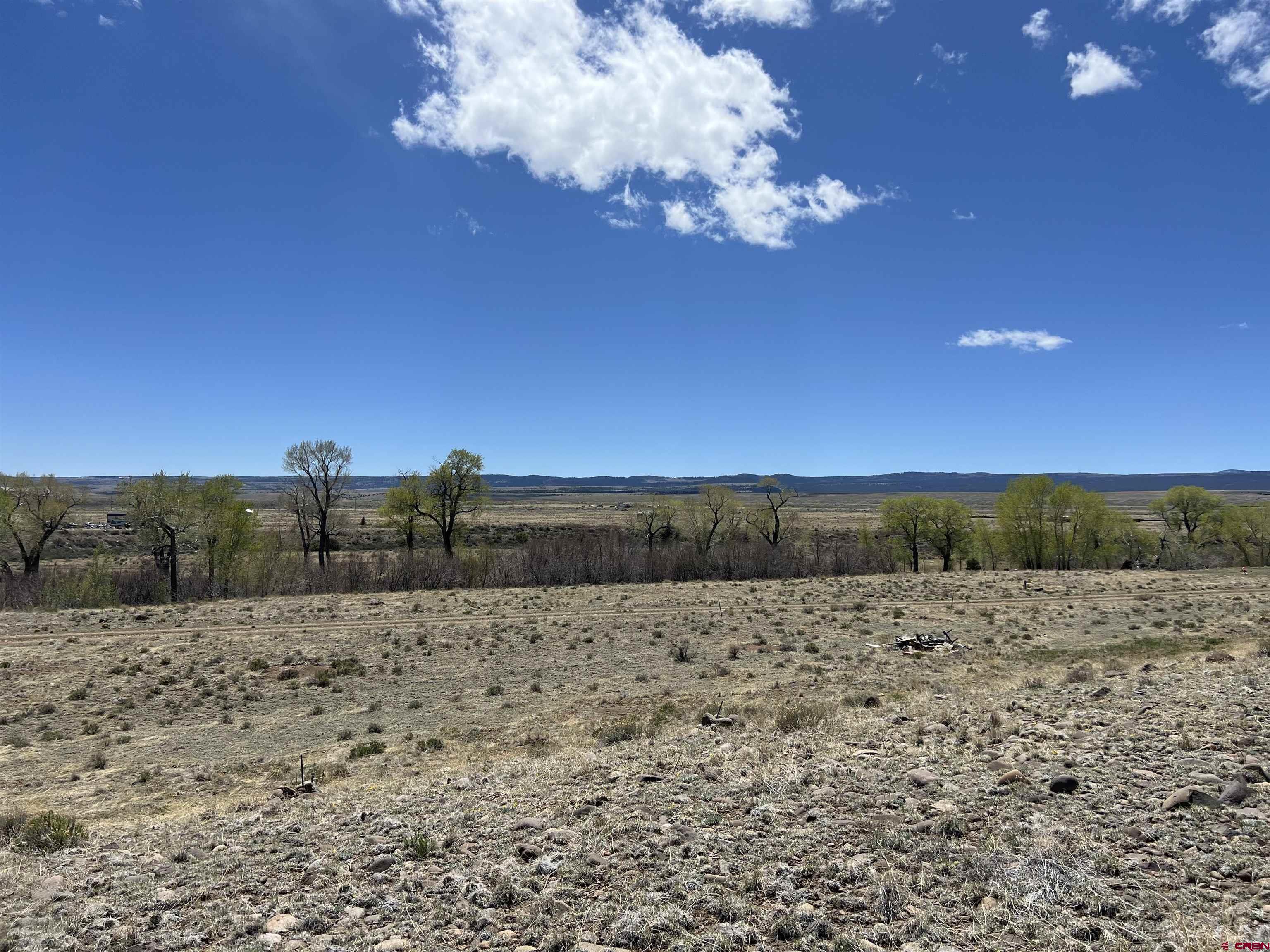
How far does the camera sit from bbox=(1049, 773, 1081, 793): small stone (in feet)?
24.6

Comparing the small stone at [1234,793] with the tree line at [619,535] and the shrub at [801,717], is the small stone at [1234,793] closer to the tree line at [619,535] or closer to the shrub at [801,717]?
the shrub at [801,717]

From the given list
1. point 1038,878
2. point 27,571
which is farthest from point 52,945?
point 27,571

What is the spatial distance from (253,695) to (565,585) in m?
27.8

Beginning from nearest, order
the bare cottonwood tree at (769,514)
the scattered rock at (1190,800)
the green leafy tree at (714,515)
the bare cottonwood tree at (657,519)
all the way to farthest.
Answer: the scattered rock at (1190,800) < the bare cottonwood tree at (769,514) < the green leafy tree at (714,515) < the bare cottonwood tree at (657,519)

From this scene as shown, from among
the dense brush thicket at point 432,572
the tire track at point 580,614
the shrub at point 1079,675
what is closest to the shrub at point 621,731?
the shrub at point 1079,675

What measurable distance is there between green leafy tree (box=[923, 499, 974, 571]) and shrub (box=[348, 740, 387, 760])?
6833 centimetres

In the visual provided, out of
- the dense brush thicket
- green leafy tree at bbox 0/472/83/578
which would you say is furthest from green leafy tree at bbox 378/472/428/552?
green leafy tree at bbox 0/472/83/578

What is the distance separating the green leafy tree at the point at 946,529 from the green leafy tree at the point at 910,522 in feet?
0.70

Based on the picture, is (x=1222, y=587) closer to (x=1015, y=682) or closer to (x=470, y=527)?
(x=1015, y=682)

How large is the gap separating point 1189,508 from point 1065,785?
8880 cm

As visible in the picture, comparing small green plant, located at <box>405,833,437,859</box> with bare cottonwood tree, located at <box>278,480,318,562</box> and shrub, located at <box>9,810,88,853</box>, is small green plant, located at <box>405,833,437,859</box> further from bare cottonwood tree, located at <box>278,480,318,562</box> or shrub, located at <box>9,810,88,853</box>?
bare cottonwood tree, located at <box>278,480,318,562</box>

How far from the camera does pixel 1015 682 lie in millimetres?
16344

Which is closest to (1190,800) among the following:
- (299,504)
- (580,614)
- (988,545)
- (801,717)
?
(801,717)

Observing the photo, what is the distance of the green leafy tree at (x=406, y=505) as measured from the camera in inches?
2361
